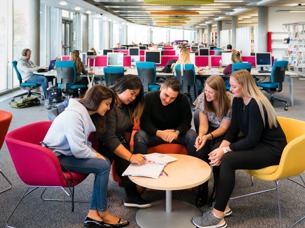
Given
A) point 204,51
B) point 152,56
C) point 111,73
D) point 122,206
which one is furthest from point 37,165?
point 204,51

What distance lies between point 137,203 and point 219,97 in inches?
45.0

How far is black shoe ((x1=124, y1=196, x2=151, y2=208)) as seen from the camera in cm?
297

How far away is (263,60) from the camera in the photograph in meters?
8.84

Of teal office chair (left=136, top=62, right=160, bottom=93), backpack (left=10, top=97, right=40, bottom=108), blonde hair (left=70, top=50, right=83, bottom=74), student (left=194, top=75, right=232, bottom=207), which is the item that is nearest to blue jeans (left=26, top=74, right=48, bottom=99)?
backpack (left=10, top=97, right=40, bottom=108)

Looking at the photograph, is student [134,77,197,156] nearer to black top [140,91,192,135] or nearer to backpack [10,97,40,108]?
black top [140,91,192,135]

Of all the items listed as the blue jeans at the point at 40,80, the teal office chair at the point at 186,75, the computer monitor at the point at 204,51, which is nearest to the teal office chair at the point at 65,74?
the blue jeans at the point at 40,80

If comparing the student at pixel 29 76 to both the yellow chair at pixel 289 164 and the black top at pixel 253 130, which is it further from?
the yellow chair at pixel 289 164

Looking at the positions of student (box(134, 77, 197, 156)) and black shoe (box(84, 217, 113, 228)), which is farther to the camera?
student (box(134, 77, 197, 156))

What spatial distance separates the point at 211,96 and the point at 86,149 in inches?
47.5


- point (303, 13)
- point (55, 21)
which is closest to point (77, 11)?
point (55, 21)

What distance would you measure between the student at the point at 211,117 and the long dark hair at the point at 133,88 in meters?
0.56

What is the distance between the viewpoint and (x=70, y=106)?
254 centimetres

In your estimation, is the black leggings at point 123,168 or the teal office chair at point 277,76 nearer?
the black leggings at point 123,168

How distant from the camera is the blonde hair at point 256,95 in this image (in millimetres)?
2670
